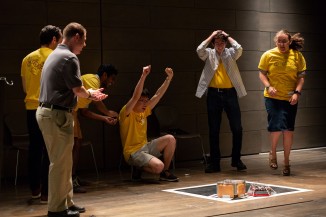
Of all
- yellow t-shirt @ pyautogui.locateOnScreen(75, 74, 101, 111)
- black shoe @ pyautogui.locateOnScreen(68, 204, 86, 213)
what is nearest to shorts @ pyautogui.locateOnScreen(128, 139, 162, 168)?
yellow t-shirt @ pyautogui.locateOnScreen(75, 74, 101, 111)

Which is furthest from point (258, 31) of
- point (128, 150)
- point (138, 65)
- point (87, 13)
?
point (128, 150)

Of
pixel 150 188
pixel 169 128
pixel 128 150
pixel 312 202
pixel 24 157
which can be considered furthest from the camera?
pixel 169 128

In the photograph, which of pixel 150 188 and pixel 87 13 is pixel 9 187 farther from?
pixel 87 13

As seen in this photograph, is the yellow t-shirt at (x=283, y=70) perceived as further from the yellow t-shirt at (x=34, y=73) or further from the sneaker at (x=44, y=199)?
the sneaker at (x=44, y=199)

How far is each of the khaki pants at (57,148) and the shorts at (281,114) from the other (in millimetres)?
2639

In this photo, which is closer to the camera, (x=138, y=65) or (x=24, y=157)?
(x=24, y=157)

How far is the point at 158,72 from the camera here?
7.27 m

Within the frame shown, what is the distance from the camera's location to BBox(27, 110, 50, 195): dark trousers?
192 inches

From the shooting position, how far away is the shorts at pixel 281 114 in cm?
606

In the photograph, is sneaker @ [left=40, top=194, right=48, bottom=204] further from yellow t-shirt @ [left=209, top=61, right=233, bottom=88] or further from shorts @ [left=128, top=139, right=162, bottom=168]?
yellow t-shirt @ [left=209, top=61, right=233, bottom=88]

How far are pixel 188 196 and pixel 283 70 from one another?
1.88 m

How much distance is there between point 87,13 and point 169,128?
166cm

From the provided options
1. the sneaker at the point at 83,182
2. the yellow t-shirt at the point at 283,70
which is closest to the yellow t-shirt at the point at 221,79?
the yellow t-shirt at the point at 283,70

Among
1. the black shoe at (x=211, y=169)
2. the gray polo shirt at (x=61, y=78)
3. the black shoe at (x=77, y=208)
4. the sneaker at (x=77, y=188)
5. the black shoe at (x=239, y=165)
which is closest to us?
the gray polo shirt at (x=61, y=78)
